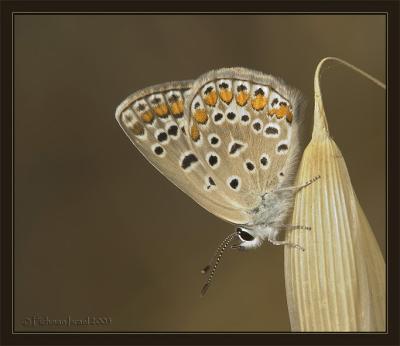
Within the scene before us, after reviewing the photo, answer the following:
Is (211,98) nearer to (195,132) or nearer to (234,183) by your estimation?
(195,132)

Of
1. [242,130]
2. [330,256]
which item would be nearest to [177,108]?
[242,130]

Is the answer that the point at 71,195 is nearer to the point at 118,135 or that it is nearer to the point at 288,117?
the point at 118,135

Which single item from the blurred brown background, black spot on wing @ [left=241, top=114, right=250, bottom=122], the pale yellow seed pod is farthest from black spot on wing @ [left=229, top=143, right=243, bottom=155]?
the blurred brown background

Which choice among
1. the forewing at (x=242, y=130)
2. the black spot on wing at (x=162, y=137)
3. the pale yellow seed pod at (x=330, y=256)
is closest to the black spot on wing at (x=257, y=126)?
the forewing at (x=242, y=130)

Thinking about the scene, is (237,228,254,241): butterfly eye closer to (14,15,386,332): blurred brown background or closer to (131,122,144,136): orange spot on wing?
(131,122,144,136): orange spot on wing

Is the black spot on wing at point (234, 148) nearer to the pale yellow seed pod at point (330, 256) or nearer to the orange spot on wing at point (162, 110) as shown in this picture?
the orange spot on wing at point (162, 110)
